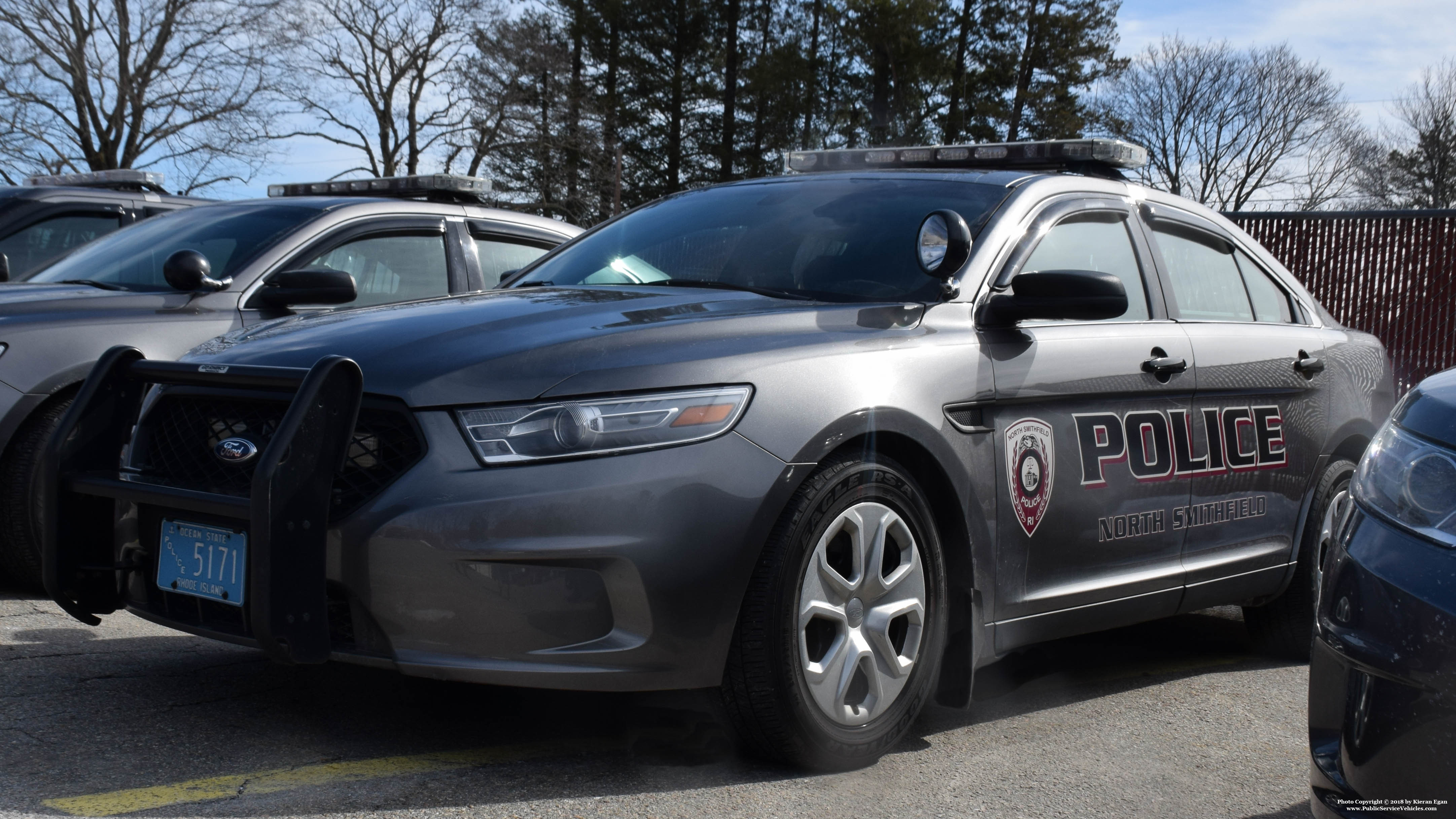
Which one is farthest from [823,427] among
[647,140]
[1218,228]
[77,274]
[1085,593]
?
[647,140]

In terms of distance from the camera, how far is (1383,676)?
6.99 ft

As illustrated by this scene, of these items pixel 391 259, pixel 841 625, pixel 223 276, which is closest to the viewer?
pixel 841 625

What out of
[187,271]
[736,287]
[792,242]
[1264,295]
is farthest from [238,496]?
[1264,295]

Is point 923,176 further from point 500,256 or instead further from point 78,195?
point 78,195

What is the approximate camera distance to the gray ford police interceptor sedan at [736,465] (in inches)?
110

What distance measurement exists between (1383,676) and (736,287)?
2.14 meters

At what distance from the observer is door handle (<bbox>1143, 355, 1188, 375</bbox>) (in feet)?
13.2

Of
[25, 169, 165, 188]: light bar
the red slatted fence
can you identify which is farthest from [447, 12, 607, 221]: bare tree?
[25, 169, 165, 188]: light bar

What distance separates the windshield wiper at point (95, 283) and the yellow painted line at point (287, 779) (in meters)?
3.23

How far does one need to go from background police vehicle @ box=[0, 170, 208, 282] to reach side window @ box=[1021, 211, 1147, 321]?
5255mm

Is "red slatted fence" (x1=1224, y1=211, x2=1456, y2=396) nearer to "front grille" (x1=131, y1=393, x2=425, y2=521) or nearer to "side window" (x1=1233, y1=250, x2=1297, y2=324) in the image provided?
"side window" (x1=1233, y1=250, x2=1297, y2=324)

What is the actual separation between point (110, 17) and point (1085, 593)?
118 feet

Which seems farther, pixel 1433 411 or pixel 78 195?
pixel 78 195

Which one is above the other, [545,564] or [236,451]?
[236,451]
